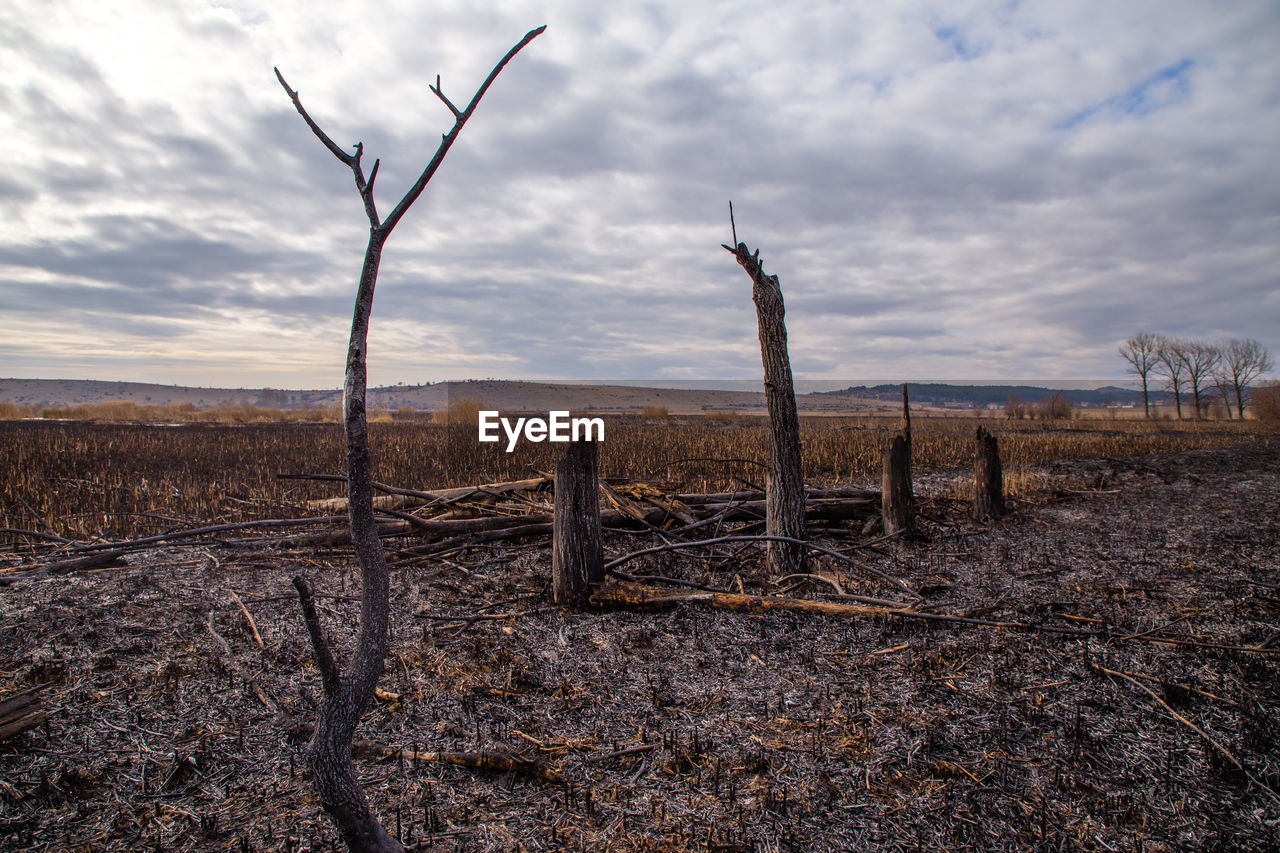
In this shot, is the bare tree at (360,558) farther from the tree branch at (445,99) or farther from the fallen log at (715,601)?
the fallen log at (715,601)

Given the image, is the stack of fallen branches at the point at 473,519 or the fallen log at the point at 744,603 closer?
the fallen log at the point at 744,603

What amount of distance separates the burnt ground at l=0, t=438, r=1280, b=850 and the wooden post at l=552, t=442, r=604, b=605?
0.31 m

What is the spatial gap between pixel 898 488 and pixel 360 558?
7529 mm

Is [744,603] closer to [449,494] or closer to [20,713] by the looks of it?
[20,713]

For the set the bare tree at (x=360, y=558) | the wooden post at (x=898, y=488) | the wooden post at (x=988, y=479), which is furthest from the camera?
the wooden post at (x=988, y=479)

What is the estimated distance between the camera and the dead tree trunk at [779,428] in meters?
6.67

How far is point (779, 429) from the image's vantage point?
6.66 m

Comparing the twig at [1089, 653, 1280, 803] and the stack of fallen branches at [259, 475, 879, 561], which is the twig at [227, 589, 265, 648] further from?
the twig at [1089, 653, 1280, 803]

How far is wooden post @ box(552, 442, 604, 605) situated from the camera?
5578 millimetres

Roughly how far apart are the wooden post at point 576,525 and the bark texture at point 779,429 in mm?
2187

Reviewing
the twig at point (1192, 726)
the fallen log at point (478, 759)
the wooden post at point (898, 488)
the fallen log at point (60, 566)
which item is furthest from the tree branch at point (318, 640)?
the wooden post at point (898, 488)

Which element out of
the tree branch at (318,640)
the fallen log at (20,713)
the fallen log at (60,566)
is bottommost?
the fallen log at (20,713)

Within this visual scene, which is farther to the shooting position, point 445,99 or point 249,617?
point 249,617

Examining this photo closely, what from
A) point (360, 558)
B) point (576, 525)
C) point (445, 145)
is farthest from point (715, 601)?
point (445, 145)
